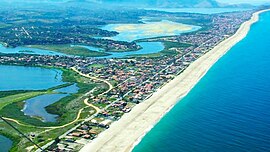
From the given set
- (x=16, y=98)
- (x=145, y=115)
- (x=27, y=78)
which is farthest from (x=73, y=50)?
(x=145, y=115)

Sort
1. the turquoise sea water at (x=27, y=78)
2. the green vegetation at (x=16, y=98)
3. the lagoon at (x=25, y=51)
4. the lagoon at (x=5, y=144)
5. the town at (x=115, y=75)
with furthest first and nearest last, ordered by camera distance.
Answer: the lagoon at (x=25, y=51) → the turquoise sea water at (x=27, y=78) → the green vegetation at (x=16, y=98) → the town at (x=115, y=75) → the lagoon at (x=5, y=144)

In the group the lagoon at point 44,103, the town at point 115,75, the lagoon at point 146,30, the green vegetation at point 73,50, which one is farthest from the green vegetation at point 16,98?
the lagoon at point 146,30

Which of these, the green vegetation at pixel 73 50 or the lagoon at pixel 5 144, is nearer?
the lagoon at pixel 5 144

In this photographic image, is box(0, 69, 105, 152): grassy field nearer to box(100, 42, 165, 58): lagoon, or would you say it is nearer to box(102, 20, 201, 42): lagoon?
box(100, 42, 165, 58): lagoon

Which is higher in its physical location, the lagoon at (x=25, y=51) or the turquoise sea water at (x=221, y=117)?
the turquoise sea water at (x=221, y=117)

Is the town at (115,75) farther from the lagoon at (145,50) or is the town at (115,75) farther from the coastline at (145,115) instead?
the lagoon at (145,50)

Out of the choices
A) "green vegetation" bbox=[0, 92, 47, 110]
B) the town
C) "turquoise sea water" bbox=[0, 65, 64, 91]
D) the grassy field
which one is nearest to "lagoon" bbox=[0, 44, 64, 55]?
the town

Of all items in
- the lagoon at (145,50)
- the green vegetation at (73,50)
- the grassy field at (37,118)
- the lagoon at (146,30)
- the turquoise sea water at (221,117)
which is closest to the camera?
the turquoise sea water at (221,117)
